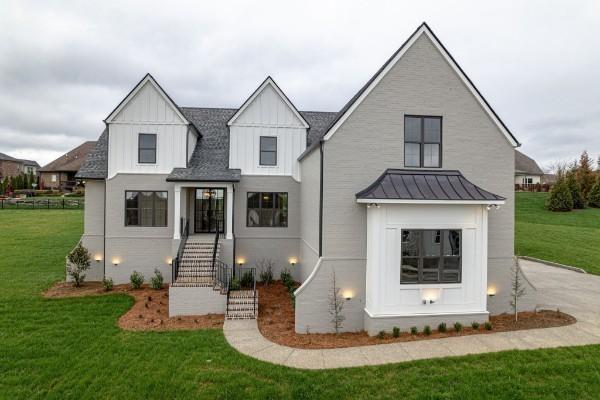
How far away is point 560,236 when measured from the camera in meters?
26.0

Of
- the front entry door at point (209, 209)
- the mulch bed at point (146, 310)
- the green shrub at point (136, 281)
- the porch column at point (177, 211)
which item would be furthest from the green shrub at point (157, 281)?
the front entry door at point (209, 209)

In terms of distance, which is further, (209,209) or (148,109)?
(209,209)

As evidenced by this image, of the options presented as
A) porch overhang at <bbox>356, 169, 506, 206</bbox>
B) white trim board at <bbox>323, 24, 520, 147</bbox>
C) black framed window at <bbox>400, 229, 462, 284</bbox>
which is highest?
white trim board at <bbox>323, 24, 520, 147</bbox>

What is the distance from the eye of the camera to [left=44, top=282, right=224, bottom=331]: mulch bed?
403 inches

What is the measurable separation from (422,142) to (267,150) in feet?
25.2

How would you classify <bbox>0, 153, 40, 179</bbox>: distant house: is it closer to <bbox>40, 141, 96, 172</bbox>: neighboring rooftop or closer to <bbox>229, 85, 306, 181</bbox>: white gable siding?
<bbox>40, 141, 96, 172</bbox>: neighboring rooftop

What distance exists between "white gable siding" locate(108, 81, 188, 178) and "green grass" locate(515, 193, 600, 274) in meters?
23.5

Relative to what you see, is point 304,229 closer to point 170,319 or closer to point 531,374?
point 170,319

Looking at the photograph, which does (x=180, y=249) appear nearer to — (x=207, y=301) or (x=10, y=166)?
(x=207, y=301)

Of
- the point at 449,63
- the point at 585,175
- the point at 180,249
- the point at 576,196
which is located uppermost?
the point at 449,63

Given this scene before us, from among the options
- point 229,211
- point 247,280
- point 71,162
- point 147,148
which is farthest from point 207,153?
point 71,162

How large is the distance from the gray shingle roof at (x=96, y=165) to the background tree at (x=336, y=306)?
1229 cm

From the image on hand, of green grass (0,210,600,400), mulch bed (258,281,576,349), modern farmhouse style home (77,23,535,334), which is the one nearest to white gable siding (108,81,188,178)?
modern farmhouse style home (77,23,535,334)

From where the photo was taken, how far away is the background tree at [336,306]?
397 inches
